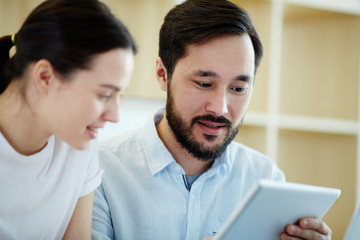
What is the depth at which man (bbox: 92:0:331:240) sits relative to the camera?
1382 millimetres

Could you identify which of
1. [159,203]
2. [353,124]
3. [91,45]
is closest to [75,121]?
[91,45]

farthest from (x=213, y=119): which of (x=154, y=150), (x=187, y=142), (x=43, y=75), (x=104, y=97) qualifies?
(x=43, y=75)

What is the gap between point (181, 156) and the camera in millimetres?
1518

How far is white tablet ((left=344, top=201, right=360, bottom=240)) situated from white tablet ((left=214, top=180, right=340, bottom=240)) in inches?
3.1

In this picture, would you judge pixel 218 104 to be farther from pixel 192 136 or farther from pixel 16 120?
pixel 16 120

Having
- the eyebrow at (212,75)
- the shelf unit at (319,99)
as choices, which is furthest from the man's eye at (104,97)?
the shelf unit at (319,99)

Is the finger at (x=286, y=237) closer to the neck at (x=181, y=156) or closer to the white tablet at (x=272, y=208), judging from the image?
the white tablet at (x=272, y=208)

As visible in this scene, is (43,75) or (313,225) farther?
(313,225)

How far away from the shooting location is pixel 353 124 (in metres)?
2.43

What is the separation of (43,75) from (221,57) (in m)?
0.64

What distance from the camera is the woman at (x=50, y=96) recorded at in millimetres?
910

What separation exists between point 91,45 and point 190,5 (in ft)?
2.20

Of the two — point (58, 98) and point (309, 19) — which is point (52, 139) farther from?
point (309, 19)

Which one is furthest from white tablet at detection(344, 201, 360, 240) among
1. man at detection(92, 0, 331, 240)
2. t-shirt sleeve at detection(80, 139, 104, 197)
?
t-shirt sleeve at detection(80, 139, 104, 197)
